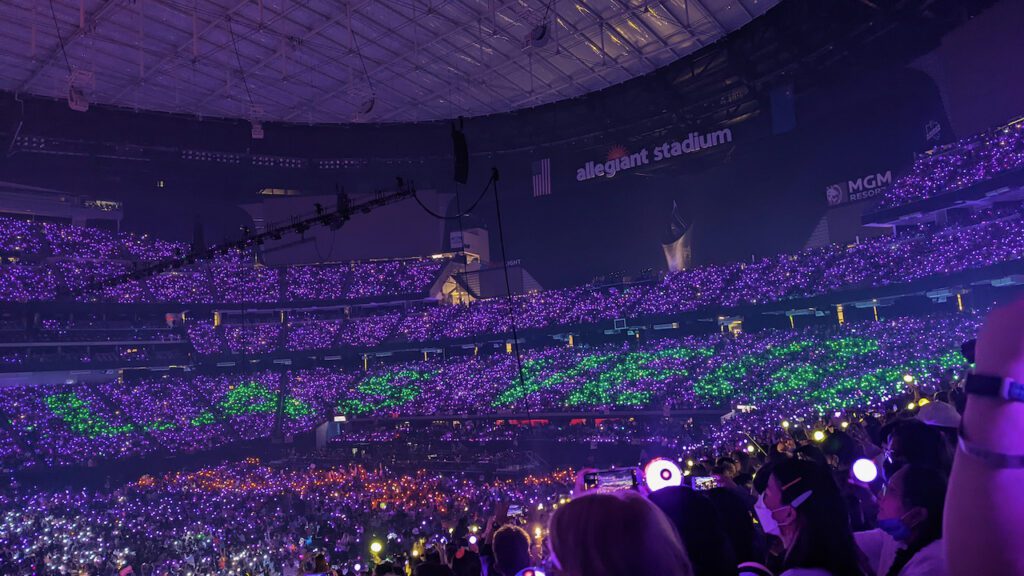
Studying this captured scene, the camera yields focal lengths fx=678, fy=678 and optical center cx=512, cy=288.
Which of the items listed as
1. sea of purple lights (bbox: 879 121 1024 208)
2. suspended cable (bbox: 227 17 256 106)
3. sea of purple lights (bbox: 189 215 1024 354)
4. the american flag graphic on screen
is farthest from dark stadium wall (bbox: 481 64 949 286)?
suspended cable (bbox: 227 17 256 106)

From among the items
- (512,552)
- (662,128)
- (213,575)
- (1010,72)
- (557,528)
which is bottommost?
(213,575)

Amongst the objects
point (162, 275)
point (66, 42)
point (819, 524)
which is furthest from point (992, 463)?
point (162, 275)

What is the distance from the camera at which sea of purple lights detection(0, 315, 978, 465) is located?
933 inches

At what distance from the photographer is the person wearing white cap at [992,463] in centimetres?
117

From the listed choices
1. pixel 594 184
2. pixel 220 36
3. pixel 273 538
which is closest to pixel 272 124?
pixel 220 36

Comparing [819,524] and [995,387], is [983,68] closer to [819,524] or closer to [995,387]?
[819,524]

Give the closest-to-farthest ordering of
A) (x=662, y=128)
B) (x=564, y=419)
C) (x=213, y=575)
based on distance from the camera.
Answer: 1. (x=213, y=575)
2. (x=564, y=419)
3. (x=662, y=128)

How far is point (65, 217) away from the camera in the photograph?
126ft

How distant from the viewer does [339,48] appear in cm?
2705

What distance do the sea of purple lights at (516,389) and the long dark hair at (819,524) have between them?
18019 millimetres

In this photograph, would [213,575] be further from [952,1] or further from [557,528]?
[952,1]

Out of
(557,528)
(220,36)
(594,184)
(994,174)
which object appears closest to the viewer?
(557,528)

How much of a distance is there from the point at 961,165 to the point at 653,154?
1461 centimetres

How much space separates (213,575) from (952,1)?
29563 mm
